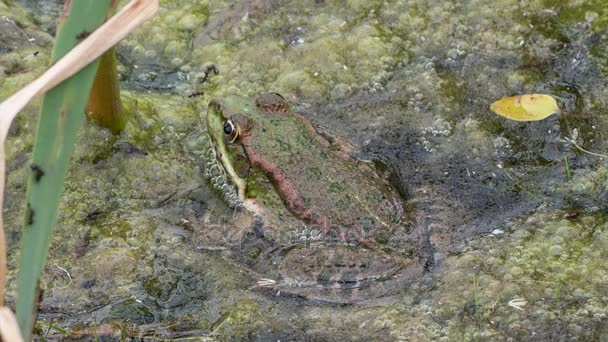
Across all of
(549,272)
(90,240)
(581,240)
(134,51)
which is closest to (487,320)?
(549,272)

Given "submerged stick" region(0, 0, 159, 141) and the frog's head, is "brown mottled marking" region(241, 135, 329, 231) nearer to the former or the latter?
the frog's head

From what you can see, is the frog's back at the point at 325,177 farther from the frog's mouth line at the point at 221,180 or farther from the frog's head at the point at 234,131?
the frog's mouth line at the point at 221,180

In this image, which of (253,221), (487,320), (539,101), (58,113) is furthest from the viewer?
(539,101)

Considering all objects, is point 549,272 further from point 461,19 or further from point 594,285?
point 461,19

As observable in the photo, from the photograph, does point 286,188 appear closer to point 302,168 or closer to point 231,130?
point 302,168

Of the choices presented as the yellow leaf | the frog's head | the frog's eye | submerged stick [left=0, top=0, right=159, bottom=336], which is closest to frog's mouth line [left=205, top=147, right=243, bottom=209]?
the frog's head
